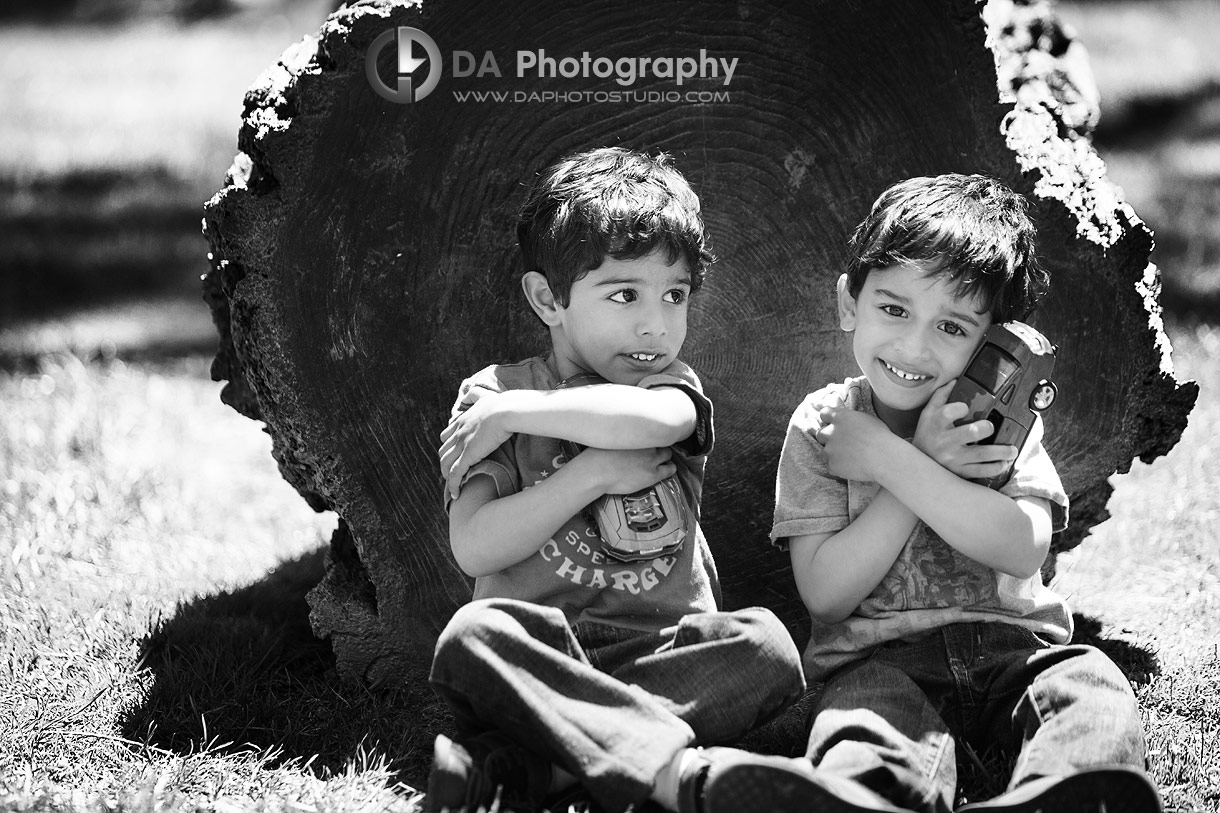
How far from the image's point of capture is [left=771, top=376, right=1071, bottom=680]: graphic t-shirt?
2674 millimetres

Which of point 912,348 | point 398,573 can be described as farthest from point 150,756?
point 912,348

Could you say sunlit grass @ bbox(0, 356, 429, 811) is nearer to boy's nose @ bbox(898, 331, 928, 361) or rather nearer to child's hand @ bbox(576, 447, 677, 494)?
child's hand @ bbox(576, 447, 677, 494)

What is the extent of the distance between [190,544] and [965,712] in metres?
2.48

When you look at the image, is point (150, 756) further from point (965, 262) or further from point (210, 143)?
point (210, 143)

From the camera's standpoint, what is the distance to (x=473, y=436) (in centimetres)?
263

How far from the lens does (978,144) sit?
9.87 ft

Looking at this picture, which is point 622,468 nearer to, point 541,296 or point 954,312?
point 541,296

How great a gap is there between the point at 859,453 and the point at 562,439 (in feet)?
2.05

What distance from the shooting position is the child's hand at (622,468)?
2.61m

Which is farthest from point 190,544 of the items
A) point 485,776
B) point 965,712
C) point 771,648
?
point 965,712

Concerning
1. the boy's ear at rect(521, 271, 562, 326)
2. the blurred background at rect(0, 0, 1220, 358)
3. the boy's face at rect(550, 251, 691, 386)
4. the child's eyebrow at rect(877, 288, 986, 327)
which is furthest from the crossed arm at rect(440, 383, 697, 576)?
the blurred background at rect(0, 0, 1220, 358)

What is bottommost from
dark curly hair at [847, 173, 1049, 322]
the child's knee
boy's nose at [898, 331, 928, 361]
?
the child's knee

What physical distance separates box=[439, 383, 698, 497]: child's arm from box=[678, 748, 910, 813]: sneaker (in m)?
0.68

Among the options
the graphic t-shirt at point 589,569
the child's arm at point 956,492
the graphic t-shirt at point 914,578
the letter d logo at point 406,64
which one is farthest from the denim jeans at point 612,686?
the letter d logo at point 406,64
